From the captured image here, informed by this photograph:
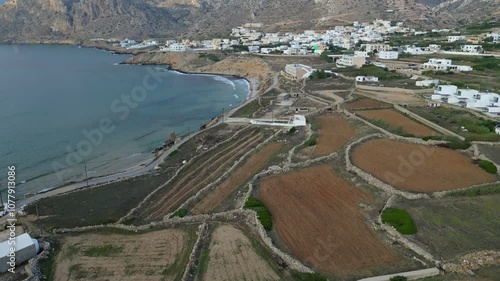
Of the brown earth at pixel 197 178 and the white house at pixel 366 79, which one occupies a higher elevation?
the white house at pixel 366 79

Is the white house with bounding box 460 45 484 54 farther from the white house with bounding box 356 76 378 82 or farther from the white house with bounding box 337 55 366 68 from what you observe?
the white house with bounding box 356 76 378 82

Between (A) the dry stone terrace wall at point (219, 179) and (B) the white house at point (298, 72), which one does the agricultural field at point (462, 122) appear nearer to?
(A) the dry stone terrace wall at point (219, 179)

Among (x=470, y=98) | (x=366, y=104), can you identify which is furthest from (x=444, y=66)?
(x=366, y=104)

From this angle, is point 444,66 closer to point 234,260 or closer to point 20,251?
point 234,260

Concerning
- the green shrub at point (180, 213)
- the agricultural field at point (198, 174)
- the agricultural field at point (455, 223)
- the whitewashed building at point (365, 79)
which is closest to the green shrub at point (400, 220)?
the agricultural field at point (455, 223)

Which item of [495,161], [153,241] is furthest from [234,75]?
[153,241]
